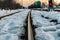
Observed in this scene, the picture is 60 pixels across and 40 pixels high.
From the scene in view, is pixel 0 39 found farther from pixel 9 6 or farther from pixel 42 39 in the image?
pixel 9 6

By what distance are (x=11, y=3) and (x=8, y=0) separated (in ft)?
7.88

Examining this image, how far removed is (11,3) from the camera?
2650 inches

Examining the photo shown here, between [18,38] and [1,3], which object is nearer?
[18,38]

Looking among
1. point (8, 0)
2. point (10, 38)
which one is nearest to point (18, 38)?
point (10, 38)

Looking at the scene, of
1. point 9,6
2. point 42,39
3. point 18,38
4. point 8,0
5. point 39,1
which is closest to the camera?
point 42,39

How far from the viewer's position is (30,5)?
72.0 meters

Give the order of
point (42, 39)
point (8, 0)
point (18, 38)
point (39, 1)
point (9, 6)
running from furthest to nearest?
point (9, 6), point (8, 0), point (39, 1), point (18, 38), point (42, 39)

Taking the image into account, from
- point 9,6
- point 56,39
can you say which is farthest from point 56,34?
point 9,6

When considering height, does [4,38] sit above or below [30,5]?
above

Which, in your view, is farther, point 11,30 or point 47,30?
point 11,30

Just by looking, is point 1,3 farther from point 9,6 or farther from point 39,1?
point 39,1

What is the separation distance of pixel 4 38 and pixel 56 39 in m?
0.99

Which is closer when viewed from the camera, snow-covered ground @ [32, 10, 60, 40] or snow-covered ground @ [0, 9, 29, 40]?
snow-covered ground @ [32, 10, 60, 40]

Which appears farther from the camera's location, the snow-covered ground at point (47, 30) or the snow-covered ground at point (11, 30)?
the snow-covered ground at point (11, 30)
